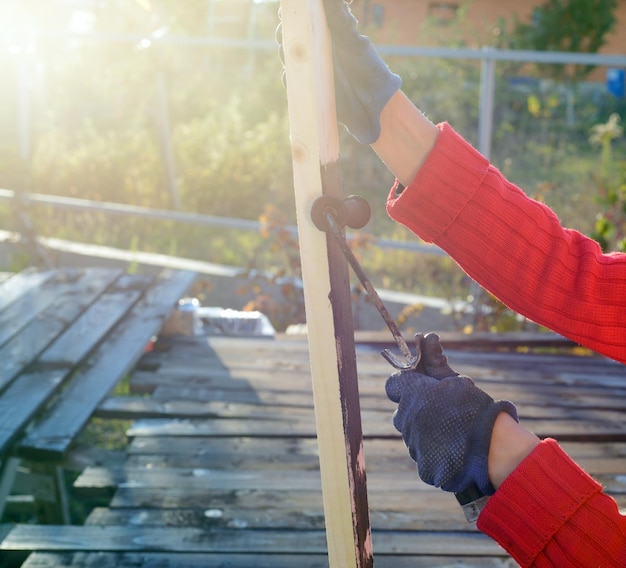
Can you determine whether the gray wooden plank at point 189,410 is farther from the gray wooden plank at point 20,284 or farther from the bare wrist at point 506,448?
the bare wrist at point 506,448

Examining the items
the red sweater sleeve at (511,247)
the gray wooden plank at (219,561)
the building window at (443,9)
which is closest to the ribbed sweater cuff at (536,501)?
the red sweater sleeve at (511,247)

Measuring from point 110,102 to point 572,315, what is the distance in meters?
9.05

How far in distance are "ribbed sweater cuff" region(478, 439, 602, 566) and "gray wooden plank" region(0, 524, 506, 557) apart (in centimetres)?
95

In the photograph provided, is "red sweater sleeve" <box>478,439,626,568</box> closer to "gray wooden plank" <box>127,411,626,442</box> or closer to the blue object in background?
"gray wooden plank" <box>127,411,626,442</box>

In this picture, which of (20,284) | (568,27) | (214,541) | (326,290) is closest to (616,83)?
(568,27)

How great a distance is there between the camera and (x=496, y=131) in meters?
9.44

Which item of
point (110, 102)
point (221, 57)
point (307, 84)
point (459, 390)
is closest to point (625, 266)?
point (459, 390)

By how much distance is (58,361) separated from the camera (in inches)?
123

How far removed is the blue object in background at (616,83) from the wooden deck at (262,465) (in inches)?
465

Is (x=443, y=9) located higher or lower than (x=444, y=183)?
lower

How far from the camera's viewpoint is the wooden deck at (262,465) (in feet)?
6.97

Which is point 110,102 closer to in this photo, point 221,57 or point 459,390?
point 221,57

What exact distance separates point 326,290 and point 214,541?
113 centimetres

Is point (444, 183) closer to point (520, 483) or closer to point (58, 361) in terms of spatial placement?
point (520, 483)
